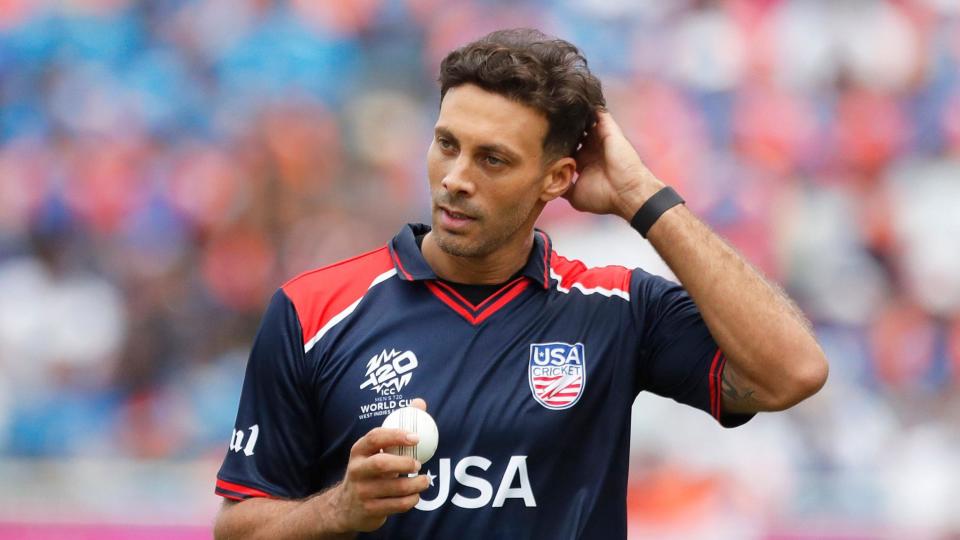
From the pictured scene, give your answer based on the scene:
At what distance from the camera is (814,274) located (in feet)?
28.8

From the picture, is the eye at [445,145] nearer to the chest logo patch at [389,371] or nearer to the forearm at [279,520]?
the chest logo patch at [389,371]

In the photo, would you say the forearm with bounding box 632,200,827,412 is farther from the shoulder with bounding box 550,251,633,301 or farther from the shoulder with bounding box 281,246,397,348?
the shoulder with bounding box 281,246,397,348

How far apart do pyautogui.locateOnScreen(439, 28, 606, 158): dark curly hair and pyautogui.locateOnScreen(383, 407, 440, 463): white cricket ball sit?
0.87m

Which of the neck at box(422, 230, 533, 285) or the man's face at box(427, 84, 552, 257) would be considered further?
the neck at box(422, 230, 533, 285)

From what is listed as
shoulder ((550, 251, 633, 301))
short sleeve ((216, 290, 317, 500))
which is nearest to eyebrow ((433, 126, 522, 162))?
shoulder ((550, 251, 633, 301))

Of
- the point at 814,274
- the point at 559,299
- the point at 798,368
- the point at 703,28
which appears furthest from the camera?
the point at 703,28

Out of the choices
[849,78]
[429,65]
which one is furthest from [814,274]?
[429,65]

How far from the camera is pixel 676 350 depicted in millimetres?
3500

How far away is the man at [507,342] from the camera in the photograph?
10.8 feet

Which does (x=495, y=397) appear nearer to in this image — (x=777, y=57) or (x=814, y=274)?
(x=814, y=274)

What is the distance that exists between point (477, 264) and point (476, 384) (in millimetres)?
327

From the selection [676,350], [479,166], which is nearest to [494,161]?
[479,166]

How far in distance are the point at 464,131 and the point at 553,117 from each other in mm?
254

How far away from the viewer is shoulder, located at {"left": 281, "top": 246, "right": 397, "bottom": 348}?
338cm
